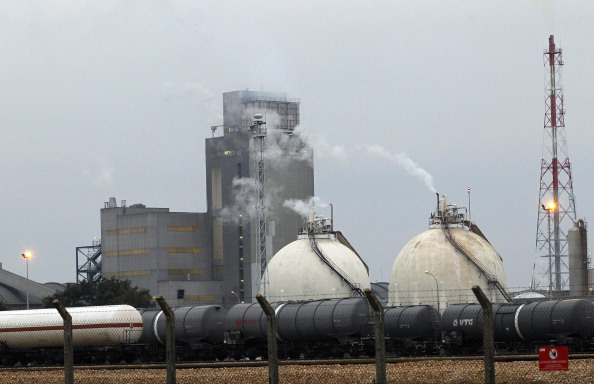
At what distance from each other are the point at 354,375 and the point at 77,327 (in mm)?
28564

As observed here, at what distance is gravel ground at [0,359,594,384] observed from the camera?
1380 inches

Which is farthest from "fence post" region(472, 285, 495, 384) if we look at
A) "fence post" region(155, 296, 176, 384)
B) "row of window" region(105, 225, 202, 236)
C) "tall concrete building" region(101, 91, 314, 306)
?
"row of window" region(105, 225, 202, 236)

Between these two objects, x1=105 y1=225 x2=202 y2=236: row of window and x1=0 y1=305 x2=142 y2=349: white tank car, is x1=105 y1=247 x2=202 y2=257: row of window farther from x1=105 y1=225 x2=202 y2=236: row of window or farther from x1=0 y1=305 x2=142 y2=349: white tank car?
x1=0 y1=305 x2=142 y2=349: white tank car

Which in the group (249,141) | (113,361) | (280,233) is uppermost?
(249,141)

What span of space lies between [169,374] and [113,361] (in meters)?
32.2

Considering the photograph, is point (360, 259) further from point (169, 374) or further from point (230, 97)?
point (169, 374)

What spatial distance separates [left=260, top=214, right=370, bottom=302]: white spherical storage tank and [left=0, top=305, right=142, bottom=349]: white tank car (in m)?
30.7

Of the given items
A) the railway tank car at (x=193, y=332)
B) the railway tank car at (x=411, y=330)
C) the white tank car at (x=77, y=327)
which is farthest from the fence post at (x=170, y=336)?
the railway tank car at (x=193, y=332)

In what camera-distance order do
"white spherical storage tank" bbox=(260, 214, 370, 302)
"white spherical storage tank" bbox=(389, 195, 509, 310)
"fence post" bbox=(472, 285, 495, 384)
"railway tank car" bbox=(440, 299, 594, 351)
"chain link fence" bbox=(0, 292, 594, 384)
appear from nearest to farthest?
"fence post" bbox=(472, 285, 495, 384), "railway tank car" bbox=(440, 299, 594, 351), "chain link fence" bbox=(0, 292, 594, 384), "white spherical storage tank" bbox=(389, 195, 509, 310), "white spherical storage tank" bbox=(260, 214, 370, 302)

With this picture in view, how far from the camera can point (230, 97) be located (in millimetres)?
143125

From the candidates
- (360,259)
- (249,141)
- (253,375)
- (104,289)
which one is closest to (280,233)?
(249,141)

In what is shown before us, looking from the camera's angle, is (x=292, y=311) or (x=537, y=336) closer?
(x=537, y=336)

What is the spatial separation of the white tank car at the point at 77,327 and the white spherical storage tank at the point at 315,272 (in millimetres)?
30713

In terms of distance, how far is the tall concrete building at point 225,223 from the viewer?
137750 mm
